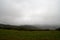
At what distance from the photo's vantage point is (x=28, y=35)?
78cm

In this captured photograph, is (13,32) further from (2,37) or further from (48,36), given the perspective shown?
(48,36)

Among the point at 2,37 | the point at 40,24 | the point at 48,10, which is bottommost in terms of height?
the point at 2,37

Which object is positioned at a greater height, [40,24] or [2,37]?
[40,24]

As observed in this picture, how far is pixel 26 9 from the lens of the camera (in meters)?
0.84

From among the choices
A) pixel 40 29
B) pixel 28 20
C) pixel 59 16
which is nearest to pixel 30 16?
pixel 28 20

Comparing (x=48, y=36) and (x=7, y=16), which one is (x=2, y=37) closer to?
(x=7, y=16)

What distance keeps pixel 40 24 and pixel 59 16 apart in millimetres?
191

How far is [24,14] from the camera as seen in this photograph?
0.85 m

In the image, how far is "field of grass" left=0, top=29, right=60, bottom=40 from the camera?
0.78 meters

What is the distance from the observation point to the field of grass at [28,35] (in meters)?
0.78

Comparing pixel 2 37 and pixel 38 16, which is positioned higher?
pixel 38 16

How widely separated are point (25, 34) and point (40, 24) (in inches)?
6.3

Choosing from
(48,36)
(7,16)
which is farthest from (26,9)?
(48,36)

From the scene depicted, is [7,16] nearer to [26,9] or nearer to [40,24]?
[26,9]
